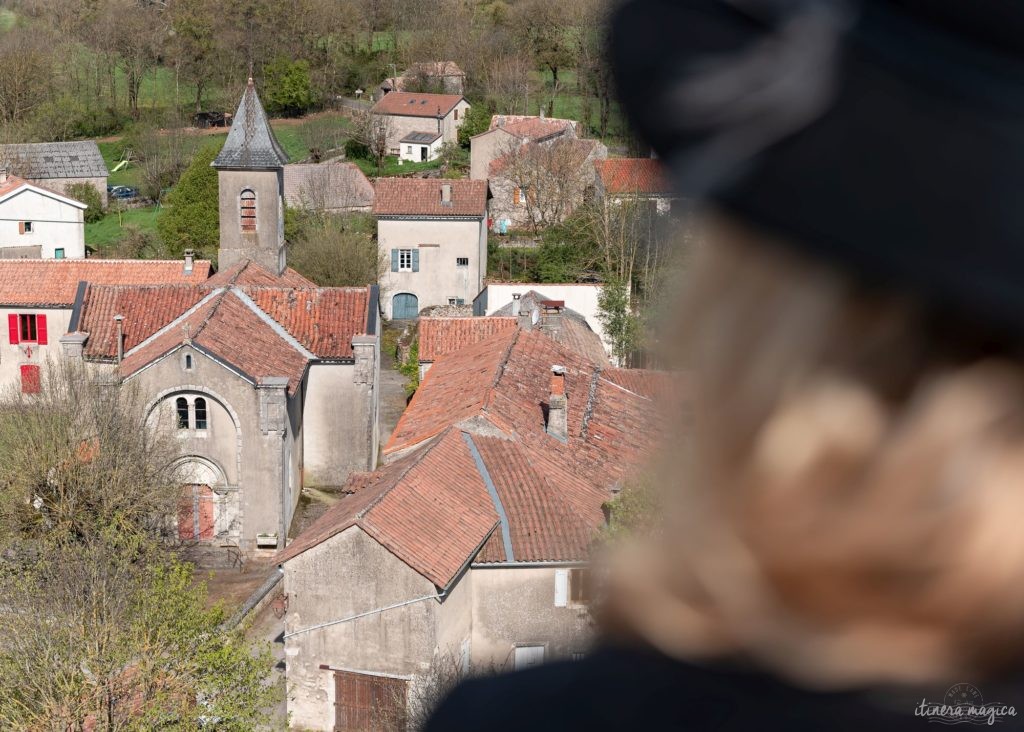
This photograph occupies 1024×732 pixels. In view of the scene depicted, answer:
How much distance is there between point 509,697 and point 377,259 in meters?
40.5

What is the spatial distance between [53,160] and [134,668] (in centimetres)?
4341

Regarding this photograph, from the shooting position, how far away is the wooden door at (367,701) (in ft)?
53.0

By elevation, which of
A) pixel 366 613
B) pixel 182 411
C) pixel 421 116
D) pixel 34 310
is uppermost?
pixel 421 116

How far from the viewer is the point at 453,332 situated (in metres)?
28.0

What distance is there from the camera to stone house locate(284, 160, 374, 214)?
163ft

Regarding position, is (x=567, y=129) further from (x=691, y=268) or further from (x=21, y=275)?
(x=691, y=268)

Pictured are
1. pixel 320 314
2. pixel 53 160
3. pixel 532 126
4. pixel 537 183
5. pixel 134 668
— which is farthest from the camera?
pixel 53 160

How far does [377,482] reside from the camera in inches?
722

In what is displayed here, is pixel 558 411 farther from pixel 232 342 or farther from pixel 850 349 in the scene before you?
pixel 850 349

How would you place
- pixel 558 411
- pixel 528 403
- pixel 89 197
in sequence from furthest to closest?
pixel 89 197 → pixel 528 403 → pixel 558 411

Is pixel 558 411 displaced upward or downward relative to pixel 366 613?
upward

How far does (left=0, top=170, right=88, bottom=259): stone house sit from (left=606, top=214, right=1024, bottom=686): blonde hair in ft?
144

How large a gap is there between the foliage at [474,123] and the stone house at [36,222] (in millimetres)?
21799

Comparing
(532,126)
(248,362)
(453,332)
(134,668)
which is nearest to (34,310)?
(248,362)
